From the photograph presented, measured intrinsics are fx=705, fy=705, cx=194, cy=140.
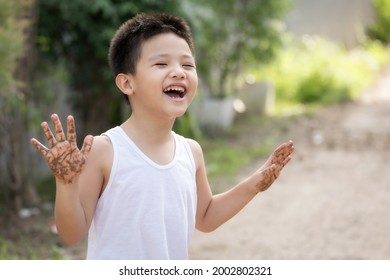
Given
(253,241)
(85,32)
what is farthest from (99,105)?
(253,241)

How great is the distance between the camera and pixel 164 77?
2.14 meters

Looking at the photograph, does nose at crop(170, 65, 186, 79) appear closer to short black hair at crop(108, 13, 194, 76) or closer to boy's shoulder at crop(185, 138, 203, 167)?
short black hair at crop(108, 13, 194, 76)

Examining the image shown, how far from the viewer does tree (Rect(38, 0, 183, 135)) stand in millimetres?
6090

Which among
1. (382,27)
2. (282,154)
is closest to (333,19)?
(382,27)

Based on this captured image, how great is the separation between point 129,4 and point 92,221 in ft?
13.4

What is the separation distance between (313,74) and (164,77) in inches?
359

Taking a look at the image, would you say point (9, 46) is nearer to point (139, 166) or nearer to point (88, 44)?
point (88, 44)

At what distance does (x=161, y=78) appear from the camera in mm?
2137

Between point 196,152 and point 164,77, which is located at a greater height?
point 164,77

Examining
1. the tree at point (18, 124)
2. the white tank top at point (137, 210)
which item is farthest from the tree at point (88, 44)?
the white tank top at point (137, 210)

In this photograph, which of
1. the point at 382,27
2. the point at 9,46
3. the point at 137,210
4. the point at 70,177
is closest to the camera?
the point at 70,177

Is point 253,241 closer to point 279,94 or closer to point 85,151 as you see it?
point 85,151

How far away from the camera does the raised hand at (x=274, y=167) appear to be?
2332mm
